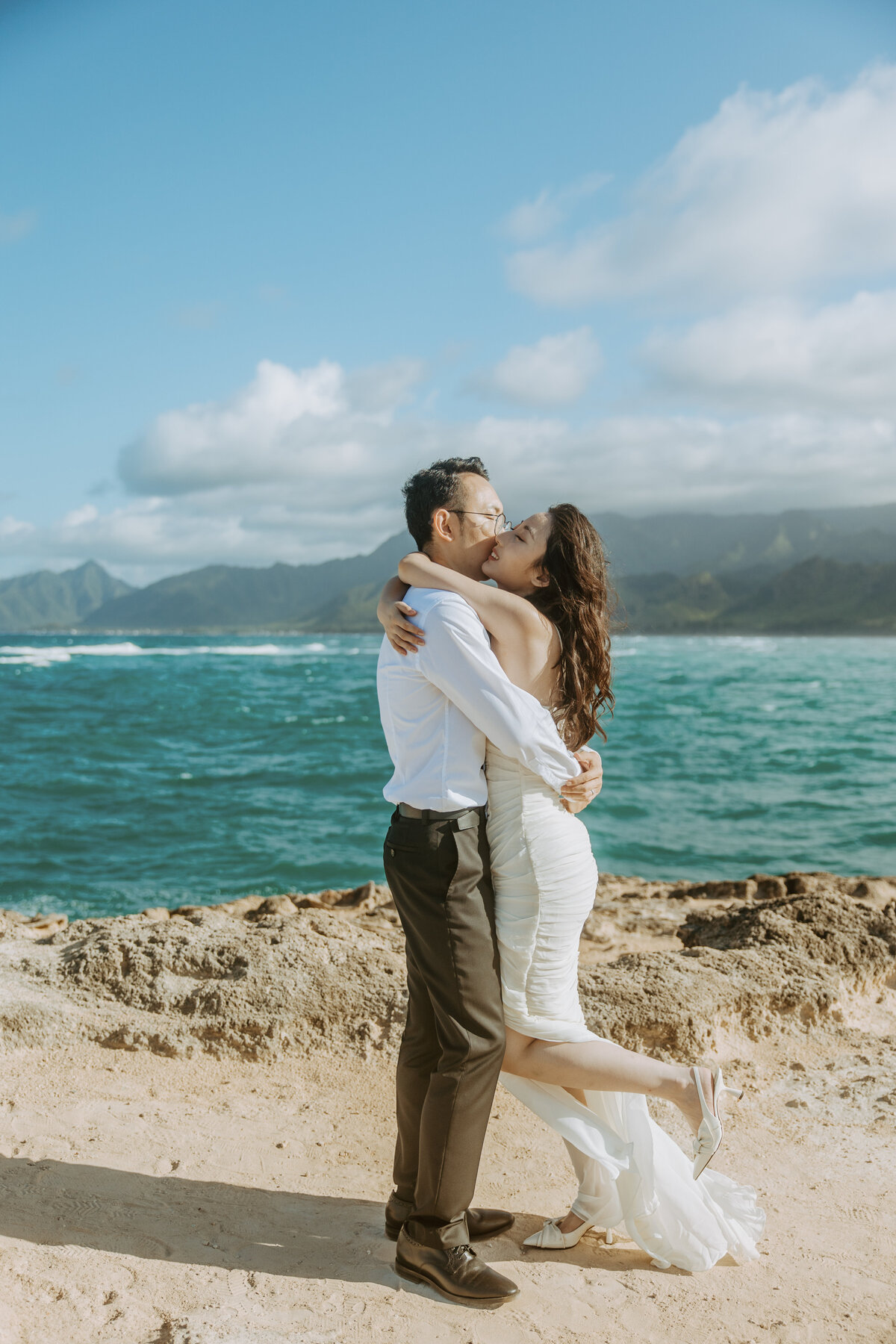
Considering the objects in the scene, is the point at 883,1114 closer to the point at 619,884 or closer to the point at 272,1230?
the point at 272,1230

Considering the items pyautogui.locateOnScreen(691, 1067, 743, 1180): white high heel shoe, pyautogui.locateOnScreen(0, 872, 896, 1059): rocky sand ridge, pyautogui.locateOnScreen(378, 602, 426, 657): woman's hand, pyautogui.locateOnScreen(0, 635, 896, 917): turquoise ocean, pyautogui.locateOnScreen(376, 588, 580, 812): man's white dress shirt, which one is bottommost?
pyautogui.locateOnScreen(0, 635, 896, 917): turquoise ocean

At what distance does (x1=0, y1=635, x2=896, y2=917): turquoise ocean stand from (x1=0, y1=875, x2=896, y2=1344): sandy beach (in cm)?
586

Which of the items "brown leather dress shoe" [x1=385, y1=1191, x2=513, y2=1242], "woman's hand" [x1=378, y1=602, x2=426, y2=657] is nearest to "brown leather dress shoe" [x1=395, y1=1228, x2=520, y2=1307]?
"brown leather dress shoe" [x1=385, y1=1191, x2=513, y2=1242]

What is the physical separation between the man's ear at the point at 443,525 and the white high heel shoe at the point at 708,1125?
1903mm

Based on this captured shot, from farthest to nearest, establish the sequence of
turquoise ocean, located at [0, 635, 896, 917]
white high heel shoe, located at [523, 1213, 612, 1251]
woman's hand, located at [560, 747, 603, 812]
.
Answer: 1. turquoise ocean, located at [0, 635, 896, 917]
2. white high heel shoe, located at [523, 1213, 612, 1251]
3. woman's hand, located at [560, 747, 603, 812]

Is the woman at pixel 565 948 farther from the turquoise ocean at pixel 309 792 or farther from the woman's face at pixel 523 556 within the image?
the turquoise ocean at pixel 309 792

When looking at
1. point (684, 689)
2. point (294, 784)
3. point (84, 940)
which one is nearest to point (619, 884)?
point (84, 940)

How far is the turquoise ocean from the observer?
37.8ft

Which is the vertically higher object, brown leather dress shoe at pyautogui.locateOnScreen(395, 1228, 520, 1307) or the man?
the man

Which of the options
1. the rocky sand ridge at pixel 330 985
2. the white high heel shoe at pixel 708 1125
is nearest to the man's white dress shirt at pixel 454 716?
the white high heel shoe at pixel 708 1125

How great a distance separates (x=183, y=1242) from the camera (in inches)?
118

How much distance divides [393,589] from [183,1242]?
2318 mm

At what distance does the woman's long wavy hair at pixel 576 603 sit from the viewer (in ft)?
9.72

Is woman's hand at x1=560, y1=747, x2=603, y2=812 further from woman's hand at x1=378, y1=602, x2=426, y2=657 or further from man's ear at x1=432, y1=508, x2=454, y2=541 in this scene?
man's ear at x1=432, y1=508, x2=454, y2=541
